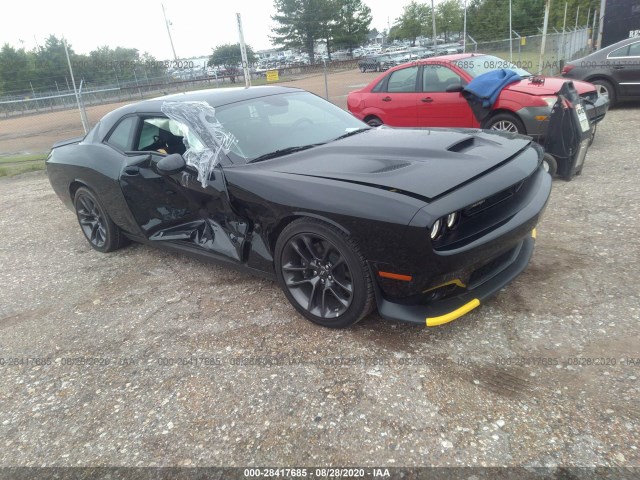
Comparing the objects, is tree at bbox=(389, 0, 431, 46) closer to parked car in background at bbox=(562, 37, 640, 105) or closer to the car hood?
parked car in background at bbox=(562, 37, 640, 105)

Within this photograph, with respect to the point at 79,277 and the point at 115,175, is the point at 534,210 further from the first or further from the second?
the point at 79,277

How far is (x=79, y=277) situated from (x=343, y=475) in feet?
11.4

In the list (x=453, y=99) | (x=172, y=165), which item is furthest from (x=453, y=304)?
(x=453, y=99)

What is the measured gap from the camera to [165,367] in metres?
2.95

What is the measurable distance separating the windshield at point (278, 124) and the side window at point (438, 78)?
145 inches

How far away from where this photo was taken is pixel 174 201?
12.4ft

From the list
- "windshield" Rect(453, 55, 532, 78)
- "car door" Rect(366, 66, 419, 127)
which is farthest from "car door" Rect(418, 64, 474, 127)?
"windshield" Rect(453, 55, 532, 78)

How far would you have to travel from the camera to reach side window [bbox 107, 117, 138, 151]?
166 inches

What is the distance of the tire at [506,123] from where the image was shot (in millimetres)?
6277

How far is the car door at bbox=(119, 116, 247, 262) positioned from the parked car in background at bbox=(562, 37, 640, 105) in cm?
900

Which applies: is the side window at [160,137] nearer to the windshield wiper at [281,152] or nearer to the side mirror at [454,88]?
the windshield wiper at [281,152]

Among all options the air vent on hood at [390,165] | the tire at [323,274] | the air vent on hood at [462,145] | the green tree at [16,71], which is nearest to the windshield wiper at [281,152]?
the tire at [323,274]

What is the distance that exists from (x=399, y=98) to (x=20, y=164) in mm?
9120

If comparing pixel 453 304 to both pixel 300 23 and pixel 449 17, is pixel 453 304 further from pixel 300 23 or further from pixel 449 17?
pixel 300 23
